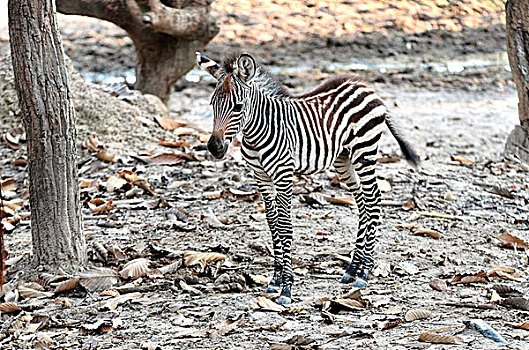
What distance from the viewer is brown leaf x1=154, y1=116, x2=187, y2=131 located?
8.93 m

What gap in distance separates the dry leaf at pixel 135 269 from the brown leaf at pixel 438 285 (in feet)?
6.90

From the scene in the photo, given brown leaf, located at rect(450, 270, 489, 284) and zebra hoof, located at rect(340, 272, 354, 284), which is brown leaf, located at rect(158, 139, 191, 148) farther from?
brown leaf, located at rect(450, 270, 489, 284)

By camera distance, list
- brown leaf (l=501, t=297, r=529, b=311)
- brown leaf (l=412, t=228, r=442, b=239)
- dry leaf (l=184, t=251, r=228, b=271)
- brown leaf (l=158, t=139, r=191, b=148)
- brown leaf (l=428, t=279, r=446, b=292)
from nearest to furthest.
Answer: brown leaf (l=501, t=297, r=529, b=311) → brown leaf (l=428, t=279, r=446, b=292) → dry leaf (l=184, t=251, r=228, b=271) → brown leaf (l=412, t=228, r=442, b=239) → brown leaf (l=158, t=139, r=191, b=148)

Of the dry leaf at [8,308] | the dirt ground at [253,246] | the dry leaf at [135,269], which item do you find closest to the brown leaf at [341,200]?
the dirt ground at [253,246]

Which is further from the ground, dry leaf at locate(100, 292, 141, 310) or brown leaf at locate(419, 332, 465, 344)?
brown leaf at locate(419, 332, 465, 344)

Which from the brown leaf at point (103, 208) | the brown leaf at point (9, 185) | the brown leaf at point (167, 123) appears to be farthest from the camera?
the brown leaf at point (167, 123)

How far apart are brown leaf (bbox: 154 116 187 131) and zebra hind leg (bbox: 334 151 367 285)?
12.4 feet

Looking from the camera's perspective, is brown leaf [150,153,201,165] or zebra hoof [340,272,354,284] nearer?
zebra hoof [340,272,354,284]

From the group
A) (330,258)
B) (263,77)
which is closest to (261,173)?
(263,77)

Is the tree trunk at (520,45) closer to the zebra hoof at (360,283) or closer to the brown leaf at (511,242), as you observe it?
the brown leaf at (511,242)

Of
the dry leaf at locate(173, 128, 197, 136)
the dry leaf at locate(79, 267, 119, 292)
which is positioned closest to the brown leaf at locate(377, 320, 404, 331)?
the dry leaf at locate(79, 267, 119, 292)

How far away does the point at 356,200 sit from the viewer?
554 centimetres

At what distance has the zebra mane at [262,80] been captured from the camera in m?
4.82

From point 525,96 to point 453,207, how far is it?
2.01 metres
